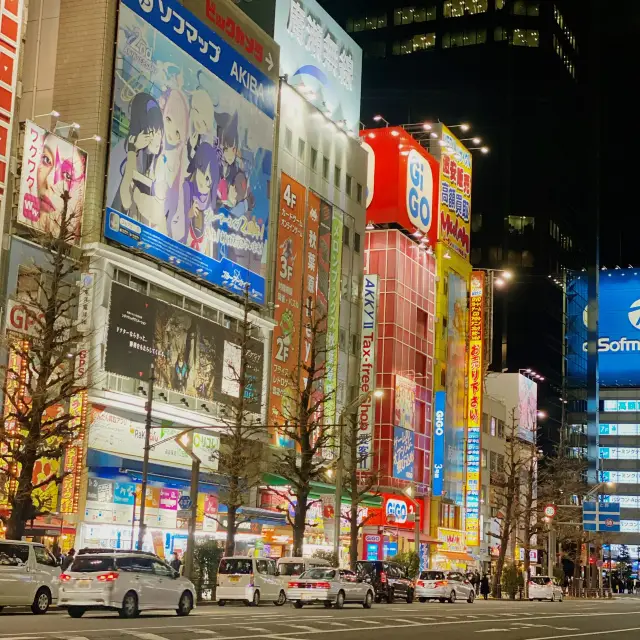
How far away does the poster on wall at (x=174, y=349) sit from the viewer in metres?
49.0

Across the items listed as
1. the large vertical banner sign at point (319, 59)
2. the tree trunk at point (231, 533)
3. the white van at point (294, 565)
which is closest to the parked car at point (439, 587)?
the tree trunk at point (231, 533)

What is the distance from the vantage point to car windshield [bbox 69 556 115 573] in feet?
97.0

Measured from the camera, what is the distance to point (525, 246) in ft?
449

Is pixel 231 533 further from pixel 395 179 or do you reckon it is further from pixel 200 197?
pixel 395 179

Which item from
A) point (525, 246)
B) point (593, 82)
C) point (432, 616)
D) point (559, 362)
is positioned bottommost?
point (432, 616)

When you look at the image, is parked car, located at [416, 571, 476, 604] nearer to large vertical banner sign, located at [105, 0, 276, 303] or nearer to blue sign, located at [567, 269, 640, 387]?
large vertical banner sign, located at [105, 0, 276, 303]

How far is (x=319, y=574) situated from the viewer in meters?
42.1

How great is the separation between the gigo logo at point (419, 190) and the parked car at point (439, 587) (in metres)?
31.5

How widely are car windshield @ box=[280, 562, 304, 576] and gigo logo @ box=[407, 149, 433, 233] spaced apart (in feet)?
137

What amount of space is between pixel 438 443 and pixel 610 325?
239 feet

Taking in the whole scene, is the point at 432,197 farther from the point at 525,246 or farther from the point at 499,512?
the point at 525,246

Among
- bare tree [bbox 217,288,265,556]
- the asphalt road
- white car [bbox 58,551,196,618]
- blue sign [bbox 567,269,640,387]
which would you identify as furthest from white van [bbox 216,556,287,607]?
blue sign [bbox 567,269,640,387]

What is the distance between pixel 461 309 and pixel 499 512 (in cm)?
2164

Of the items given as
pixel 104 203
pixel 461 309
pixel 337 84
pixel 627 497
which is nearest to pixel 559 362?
pixel 627 497
